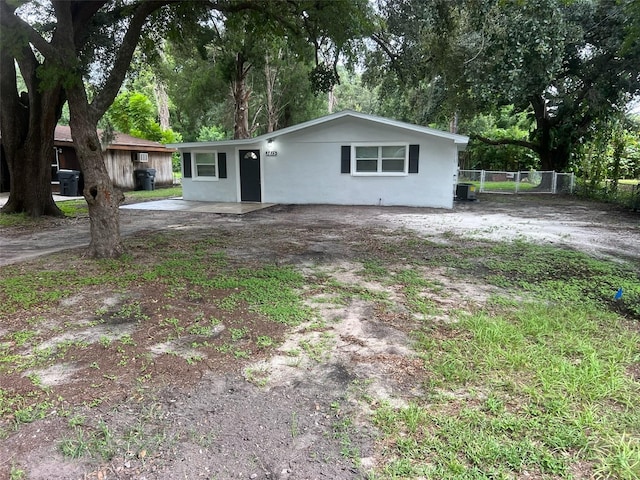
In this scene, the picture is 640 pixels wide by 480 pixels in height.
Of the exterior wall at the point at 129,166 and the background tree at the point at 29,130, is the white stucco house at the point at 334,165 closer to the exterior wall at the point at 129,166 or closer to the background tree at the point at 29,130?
the background tree at the point at 29,130

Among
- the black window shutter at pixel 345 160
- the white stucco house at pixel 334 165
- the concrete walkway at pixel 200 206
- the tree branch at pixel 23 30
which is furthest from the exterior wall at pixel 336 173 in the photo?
the tree branch at pixel 23 30

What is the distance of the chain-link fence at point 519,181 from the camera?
17.6m

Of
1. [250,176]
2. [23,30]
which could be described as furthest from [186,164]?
[23,30]

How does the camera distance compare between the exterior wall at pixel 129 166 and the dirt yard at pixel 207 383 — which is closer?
the dirt yard at pixel 207 383

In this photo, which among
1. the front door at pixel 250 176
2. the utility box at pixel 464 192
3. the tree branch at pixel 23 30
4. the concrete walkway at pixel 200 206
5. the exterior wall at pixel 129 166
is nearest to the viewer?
the tree branch at pixel 23 30

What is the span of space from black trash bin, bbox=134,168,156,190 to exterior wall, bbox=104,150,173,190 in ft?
0.72

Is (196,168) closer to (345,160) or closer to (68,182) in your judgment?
(345,160)

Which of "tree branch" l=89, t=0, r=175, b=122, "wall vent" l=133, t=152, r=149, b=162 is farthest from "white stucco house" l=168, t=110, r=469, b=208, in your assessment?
"tree branch" l=89, t=0, r=175, b=122

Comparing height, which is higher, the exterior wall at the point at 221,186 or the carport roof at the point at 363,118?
the carport roof at the point at 363,118

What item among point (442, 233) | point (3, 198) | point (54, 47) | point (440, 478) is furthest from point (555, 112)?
point (3, 198)

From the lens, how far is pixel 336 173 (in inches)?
529

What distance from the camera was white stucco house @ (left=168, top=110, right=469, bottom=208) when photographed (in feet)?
41.6

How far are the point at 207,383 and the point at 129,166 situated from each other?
18.8 m

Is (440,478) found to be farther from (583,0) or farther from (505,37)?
(583,0)
